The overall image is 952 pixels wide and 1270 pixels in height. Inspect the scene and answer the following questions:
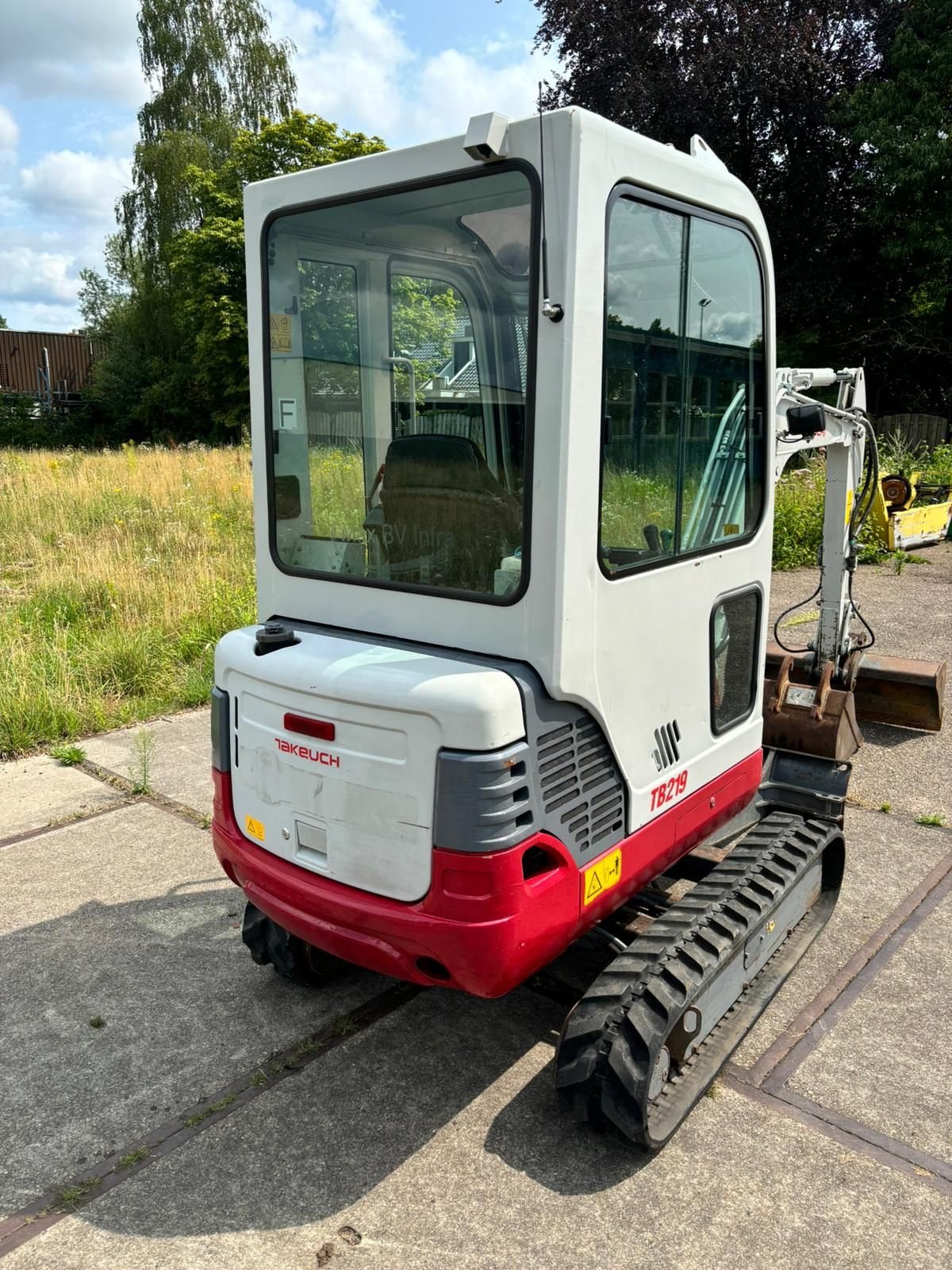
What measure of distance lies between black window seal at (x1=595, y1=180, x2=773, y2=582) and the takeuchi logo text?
84cm

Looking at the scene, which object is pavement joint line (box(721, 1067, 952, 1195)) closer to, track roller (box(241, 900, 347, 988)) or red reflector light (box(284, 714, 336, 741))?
track roller (box(241, 900, 347, 988))

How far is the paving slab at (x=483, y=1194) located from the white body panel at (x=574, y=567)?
0.78m

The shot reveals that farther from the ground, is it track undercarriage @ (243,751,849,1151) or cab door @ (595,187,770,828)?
cab door @ (595,187,770,828)

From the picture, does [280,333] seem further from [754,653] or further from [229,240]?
[229,240]

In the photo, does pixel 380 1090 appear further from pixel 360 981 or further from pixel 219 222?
pixel 219 222

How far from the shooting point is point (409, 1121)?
2686 mm

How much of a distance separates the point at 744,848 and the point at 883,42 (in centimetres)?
2245

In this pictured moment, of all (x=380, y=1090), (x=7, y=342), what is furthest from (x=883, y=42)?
(x=7, y=342)

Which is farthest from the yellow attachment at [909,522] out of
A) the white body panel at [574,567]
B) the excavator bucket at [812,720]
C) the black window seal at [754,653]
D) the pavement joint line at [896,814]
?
the white body panel at [574,567]

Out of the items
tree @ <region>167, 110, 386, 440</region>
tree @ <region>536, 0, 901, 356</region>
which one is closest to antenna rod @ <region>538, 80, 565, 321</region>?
tree @ <region>536, 0, 901, 356</region>

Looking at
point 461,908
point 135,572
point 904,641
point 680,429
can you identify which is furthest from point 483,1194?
point 135,572

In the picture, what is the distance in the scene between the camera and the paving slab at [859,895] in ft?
10.2

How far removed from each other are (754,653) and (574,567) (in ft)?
4.18

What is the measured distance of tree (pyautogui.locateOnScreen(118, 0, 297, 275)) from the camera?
3122 cm
